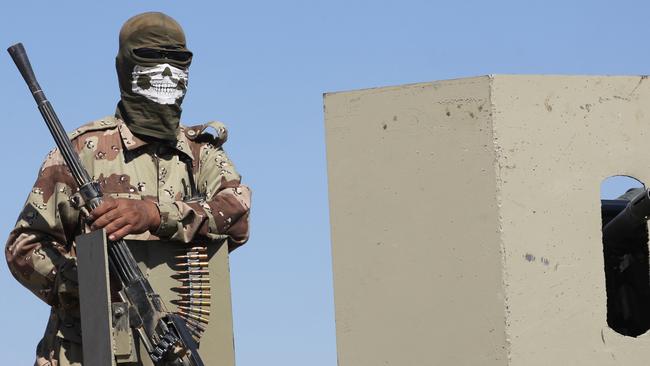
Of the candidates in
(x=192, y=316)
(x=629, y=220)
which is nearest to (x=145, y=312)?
(x=192, y=316)

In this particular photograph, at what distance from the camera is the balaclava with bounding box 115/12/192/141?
6094 mm

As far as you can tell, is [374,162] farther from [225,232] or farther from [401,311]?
[225,232]

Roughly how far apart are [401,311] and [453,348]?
308mm

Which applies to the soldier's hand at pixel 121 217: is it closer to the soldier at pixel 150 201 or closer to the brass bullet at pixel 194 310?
the soldier at pixel 150 201

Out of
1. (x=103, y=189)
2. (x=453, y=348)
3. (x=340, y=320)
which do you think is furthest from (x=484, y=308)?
(x=103, y=189)

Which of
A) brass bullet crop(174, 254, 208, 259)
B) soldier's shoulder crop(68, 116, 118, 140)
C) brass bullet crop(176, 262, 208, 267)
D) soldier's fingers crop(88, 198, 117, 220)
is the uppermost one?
soldier's shoulder crop(68, 116, 118, 140)

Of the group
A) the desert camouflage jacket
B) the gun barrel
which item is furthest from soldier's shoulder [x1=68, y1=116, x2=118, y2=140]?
the gun barrel

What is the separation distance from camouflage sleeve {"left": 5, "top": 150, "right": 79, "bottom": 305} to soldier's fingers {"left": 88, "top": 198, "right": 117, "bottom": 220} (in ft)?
0.97

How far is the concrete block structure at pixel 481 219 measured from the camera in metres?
6.66

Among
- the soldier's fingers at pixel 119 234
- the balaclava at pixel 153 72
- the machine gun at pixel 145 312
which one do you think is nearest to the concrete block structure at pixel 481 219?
the balaclava at pixel 153 72

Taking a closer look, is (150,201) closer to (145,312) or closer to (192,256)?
(192,256)

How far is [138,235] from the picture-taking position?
5848mm

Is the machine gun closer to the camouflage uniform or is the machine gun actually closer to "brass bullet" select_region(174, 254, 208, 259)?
the camouflage uniform

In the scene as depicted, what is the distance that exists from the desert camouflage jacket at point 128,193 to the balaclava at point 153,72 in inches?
3.3
